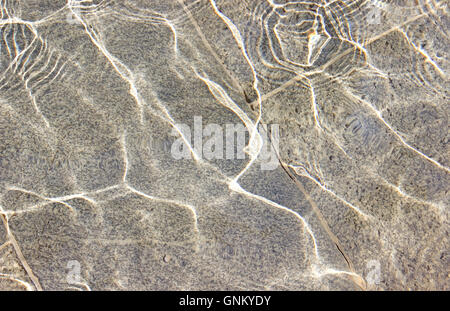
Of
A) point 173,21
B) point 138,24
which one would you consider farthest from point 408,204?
point 138,24

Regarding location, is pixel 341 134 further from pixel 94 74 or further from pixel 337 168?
pixel 94 74

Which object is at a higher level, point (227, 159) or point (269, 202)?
Result: point (227, 159)
